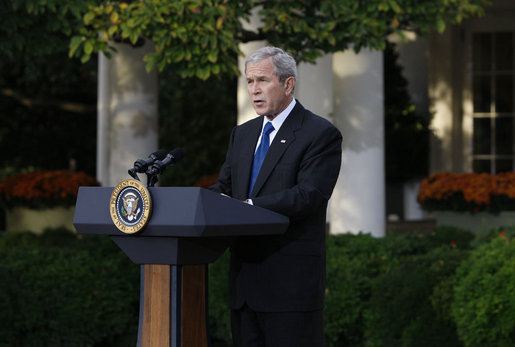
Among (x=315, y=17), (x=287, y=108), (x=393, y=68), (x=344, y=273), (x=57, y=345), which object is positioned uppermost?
(x=393, y=68)

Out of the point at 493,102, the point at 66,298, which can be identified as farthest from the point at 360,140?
the point at 493,102

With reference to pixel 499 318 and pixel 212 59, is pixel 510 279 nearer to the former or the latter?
pixel 499 318

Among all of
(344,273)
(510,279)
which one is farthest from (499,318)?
(344,273)

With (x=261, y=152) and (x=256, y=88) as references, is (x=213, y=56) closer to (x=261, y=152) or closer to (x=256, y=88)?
(x=261, y=152)

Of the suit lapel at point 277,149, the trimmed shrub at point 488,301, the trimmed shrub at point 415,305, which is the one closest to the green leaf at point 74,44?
the trimmed shrub at point 415,305

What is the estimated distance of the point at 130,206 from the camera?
2.81m

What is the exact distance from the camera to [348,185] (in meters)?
8.41

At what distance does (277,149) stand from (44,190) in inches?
320

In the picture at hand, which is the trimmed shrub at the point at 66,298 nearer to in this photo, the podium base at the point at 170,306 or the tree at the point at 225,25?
the tree at the point at 225,25

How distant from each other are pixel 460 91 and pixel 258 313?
11783mm

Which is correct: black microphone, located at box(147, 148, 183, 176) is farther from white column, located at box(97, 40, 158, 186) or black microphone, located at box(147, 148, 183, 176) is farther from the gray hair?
white column, located at box(97, 40, 158, 186)

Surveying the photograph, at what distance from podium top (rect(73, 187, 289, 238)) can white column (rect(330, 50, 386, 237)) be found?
18.1 ft

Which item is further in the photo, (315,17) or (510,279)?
(315,17)

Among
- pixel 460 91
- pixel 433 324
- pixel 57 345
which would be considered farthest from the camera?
pixel 460 91
